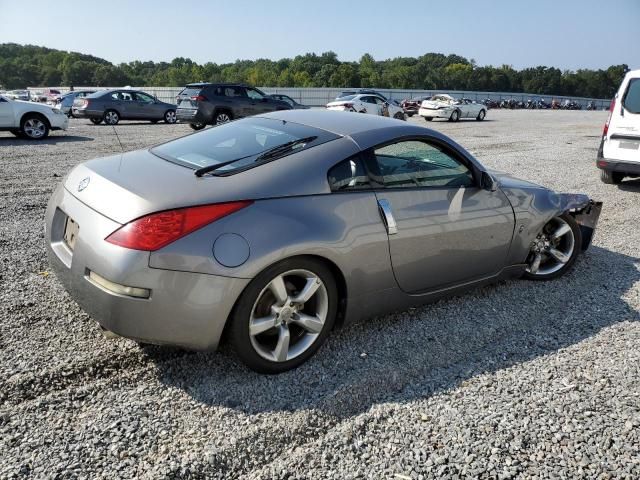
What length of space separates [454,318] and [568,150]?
1275 centimetres

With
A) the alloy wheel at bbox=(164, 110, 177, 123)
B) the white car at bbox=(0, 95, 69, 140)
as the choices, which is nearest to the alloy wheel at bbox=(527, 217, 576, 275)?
the white car at bbox=(0, 95, 69, 140)

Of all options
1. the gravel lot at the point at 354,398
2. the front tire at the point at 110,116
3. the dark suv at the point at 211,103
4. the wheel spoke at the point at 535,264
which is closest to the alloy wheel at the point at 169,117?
the front tire at the point at 110,116

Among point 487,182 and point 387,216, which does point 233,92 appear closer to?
point 487,182

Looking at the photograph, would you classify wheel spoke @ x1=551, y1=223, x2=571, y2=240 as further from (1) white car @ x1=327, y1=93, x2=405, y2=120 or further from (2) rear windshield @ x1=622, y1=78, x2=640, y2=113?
(1) white car @ x1=327, y1=93, x2=405, y2=120

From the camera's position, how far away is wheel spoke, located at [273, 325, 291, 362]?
2.94 meters

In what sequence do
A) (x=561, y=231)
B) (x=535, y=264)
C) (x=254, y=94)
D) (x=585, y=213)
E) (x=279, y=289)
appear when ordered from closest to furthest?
(x=279, y=289), (x=535, y=264), (x=561, y=231), (x=585, y=213), (x=254, y=94)

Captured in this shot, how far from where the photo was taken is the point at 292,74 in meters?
118

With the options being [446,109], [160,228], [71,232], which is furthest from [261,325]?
[446,109]

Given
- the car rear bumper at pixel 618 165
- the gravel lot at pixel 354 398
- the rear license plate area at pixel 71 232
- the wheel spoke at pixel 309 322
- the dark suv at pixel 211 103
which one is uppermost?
the dark suv at pixel 211 103

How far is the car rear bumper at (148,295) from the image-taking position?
8.21ft

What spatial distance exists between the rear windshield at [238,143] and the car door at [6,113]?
11.9 m

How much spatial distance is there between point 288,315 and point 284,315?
0.08 ft

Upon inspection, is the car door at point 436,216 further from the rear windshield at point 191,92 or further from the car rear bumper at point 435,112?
the car rear bumper at point 435,112

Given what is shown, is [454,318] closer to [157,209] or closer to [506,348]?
[506,348]
